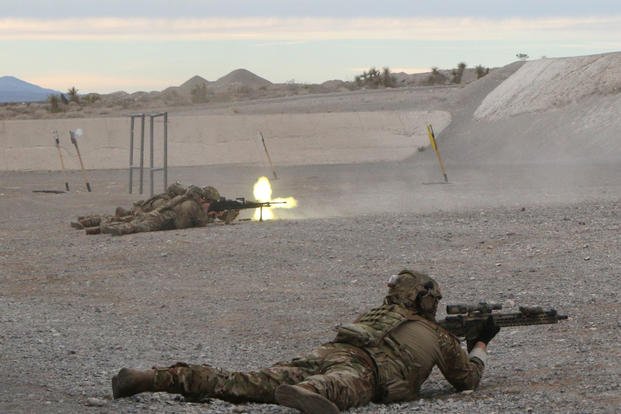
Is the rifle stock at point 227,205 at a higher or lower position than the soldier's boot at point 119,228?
higher

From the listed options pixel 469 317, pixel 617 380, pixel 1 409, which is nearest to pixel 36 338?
pixel 1 409

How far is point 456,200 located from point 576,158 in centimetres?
1519

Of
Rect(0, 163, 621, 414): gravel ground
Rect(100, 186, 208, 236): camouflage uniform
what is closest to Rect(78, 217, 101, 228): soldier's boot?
Rect(0, 163, 621, 414): gravel ground

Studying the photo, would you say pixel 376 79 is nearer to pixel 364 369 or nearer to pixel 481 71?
pixel 481 71

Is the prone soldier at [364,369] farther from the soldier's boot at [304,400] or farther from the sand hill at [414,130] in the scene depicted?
the sand hill at [414,130]

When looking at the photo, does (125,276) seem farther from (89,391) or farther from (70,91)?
(70,91)

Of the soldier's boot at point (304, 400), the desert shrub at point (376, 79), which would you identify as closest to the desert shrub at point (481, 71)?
the desert shrub at point (376, 79)

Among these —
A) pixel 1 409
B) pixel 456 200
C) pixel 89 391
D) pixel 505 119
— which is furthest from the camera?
pixel 505 119

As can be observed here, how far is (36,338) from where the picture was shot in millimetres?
12062

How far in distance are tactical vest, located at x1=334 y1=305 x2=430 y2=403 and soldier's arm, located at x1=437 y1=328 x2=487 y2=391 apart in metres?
0.25

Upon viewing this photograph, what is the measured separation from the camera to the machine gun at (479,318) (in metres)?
9.35

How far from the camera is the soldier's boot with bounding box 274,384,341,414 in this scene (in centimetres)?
784

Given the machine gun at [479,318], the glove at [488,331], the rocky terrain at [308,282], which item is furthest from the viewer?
the rocky terrain at [308,282]

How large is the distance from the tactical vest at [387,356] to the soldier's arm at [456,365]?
246 millimetres
